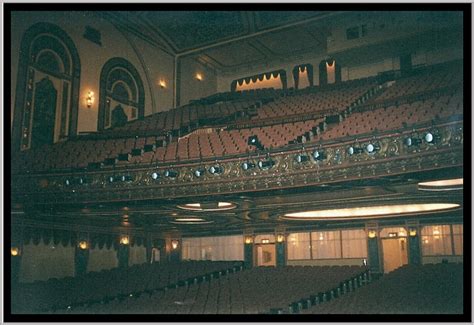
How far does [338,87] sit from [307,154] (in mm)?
9429

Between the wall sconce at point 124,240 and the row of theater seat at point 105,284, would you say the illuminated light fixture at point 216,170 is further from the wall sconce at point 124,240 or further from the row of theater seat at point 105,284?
the wall sconce at point 124,240

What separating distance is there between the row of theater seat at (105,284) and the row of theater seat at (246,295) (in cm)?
69

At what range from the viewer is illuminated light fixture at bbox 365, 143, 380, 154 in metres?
9.19

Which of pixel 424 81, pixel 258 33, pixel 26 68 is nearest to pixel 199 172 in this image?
pixel 26 68

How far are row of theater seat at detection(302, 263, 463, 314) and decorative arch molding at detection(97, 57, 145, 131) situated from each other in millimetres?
10493

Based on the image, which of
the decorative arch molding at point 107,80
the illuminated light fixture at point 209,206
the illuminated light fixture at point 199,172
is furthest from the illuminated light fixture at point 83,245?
the illuminated light fixture at point 199,172

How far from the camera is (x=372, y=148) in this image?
920 cm

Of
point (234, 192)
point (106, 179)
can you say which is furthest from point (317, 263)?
point (106, 179)

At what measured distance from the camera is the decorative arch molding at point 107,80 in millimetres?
16594

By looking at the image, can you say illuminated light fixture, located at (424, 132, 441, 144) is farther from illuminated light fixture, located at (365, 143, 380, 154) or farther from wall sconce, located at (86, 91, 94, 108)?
wall sconce, located at (86, 91, 94, 108)

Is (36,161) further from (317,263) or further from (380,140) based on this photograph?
(317,263)

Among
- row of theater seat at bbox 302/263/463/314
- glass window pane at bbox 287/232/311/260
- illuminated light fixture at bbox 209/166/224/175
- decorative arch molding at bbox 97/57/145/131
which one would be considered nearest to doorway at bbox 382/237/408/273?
glass window pane at bbox 287/232/311/260

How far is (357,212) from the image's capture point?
52.3 ft

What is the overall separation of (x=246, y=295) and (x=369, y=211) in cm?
647
